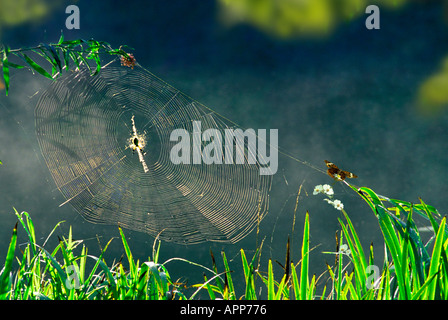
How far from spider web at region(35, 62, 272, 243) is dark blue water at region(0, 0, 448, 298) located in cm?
10

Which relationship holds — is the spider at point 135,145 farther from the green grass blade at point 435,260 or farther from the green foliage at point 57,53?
the green grass blade at point 435,260

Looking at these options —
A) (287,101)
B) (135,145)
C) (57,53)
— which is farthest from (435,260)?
(135,145)

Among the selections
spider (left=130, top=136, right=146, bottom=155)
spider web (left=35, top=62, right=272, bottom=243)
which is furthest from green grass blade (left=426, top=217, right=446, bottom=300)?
spider (left=130, top=136, right=146, bottom=155)

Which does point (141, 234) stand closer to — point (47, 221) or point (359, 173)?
point (47, 221)

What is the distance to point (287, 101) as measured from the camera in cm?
236

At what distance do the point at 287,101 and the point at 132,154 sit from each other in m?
0.88

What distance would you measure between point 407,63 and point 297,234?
1059 mm

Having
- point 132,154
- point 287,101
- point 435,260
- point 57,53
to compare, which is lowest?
point 435,260

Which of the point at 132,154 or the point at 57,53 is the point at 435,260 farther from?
the point at 132,154

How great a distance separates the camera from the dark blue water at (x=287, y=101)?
229cm

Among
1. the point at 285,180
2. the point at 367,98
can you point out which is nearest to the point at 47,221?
the point at 285,180

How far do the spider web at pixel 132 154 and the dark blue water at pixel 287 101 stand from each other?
10 centimetres

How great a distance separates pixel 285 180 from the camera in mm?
2340

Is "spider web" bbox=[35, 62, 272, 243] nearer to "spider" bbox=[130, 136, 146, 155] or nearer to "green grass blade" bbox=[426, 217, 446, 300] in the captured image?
"spider" bbox=[130, 136, 146, 155]
